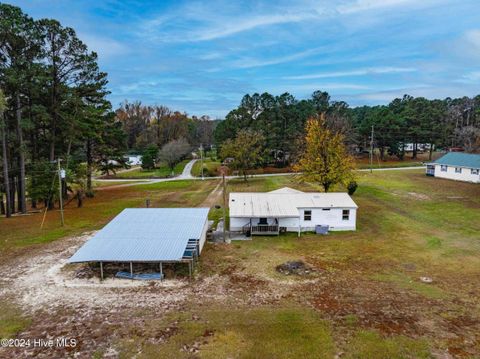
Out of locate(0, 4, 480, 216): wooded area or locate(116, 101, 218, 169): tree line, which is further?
locate(116, 101, 218, 169): tree line

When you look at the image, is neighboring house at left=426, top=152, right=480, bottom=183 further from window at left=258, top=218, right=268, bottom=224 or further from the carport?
the carport

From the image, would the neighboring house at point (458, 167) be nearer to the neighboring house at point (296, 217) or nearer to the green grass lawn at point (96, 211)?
the neighboring house at point (296, 217)

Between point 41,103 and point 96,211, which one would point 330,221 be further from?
point 41,103

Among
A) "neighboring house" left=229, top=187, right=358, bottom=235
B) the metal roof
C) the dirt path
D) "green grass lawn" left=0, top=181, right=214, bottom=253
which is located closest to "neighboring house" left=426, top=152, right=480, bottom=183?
"neighboring house" left=229, top=187, right=358, bottom=235

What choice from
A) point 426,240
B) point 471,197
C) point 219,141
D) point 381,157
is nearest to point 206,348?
point 426,240

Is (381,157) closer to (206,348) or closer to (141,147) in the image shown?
(141,147)

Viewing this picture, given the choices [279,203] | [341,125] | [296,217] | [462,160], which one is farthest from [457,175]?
[296,217]
